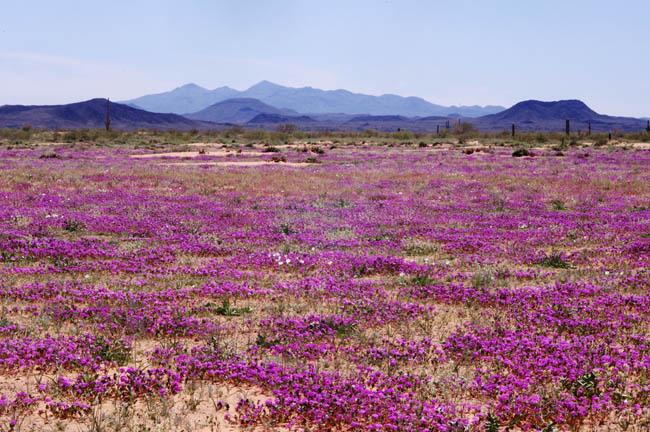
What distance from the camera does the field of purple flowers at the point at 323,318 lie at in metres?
5.72

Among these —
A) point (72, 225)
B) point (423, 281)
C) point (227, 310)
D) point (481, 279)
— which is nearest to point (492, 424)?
point (227, 310)

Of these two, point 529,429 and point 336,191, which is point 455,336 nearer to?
point 529,429

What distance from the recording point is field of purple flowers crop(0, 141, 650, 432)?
225 inches

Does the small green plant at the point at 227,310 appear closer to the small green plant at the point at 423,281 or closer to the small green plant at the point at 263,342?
the small green plant at the point at 263,342

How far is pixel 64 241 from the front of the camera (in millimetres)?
13258

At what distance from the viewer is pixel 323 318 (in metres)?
8.24

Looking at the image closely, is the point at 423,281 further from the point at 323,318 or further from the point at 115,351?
the point at 115,351

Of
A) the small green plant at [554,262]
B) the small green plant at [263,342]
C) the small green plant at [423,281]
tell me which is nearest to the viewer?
the small green plant at [263,342]

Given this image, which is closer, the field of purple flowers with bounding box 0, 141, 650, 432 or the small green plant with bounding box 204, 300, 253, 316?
the field of purple flowers with bounding box 0, 141, 650, 432

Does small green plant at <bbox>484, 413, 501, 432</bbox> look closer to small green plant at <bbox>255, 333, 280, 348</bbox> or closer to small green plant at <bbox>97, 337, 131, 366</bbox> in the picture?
small green plant at <bbox>255, 333, 280, 348</bbox>

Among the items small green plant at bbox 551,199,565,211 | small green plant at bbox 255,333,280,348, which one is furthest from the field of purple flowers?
small green plant at bbox 551,199,565,211

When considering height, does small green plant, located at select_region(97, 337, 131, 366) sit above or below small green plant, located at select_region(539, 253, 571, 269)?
below

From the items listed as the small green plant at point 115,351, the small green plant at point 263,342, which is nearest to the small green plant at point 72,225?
the small green plant at point 115,351

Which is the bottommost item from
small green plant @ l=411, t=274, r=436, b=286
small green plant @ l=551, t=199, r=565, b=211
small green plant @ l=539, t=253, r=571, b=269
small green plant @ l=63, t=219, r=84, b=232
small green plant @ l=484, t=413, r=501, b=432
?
small green plant @ l=484, t=413, r=501, b=432
